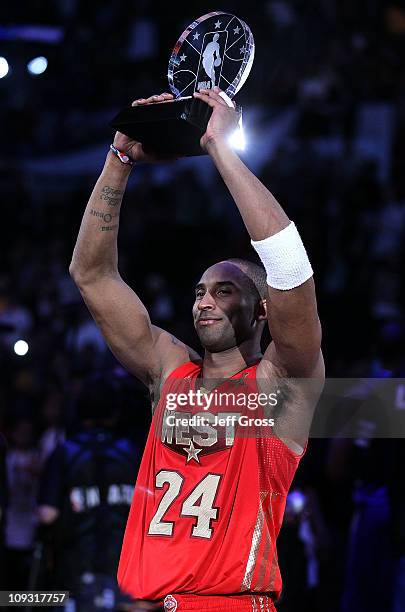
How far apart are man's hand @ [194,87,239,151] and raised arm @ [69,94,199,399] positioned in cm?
41

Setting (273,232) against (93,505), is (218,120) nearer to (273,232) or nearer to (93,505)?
(273,232)

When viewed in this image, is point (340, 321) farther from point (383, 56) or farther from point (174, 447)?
point (174, 447)

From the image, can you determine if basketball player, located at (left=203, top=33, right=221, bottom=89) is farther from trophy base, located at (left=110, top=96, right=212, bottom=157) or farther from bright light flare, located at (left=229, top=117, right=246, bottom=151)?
bright light flare, located at (left=229, top=117, right=246, bottom=151)

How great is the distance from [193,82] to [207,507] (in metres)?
1.49

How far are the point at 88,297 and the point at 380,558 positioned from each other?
8.61 feet

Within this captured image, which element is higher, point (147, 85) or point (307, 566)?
point (147, 85)

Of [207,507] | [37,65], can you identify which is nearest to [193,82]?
[207,507]

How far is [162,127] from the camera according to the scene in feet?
10.7

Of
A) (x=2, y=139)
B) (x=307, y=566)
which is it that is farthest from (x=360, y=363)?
(x=2, y=139)

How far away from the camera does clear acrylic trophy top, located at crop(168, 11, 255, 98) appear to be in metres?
3.54

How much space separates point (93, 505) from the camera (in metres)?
4.89

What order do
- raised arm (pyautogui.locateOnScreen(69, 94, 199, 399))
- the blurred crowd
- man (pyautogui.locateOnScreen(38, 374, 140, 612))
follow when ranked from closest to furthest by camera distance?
raised arm (pyautogui.locateOnScreen(69, 94, 199, 399)) → man (pyautogui.locateOnScreen(38, 374, 140, 612)) → the blurred crowd

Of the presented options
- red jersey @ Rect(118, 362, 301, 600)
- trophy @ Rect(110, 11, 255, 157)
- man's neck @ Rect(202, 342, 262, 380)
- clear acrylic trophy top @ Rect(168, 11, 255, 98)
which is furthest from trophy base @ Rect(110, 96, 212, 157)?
red jersey @ Rect(118, 362, 301, 600)

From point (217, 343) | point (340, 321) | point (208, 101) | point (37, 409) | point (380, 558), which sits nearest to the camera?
point (208, 101)
